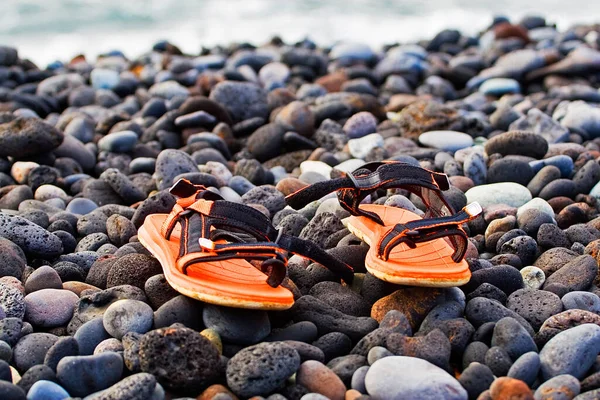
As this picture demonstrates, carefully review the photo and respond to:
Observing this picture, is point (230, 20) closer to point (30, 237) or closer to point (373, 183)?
point (30, 237)

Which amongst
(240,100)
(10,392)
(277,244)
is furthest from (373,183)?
(240,100)

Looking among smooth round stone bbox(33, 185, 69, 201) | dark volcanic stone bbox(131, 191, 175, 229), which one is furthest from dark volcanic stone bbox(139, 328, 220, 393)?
smooth round stone bbox(33, 185, 69, 201)

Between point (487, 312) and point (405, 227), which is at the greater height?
point (405, 227)

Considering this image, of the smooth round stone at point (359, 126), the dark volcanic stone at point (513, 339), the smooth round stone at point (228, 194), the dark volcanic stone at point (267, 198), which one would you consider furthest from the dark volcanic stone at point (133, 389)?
the smooth round stone at point (359, 126)

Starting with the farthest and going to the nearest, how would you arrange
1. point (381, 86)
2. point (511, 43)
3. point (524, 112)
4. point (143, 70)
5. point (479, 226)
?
point (511, 43) < point (143, 70) < point (381, 86) < point (524, 112) < point (479, 226)

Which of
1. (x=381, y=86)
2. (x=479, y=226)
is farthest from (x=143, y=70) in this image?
(x=479, y=226)

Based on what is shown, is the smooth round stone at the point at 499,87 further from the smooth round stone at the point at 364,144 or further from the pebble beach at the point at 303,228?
the smooth round stone at the point at 364,144

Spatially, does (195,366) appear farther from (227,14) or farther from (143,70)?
(227,14)
